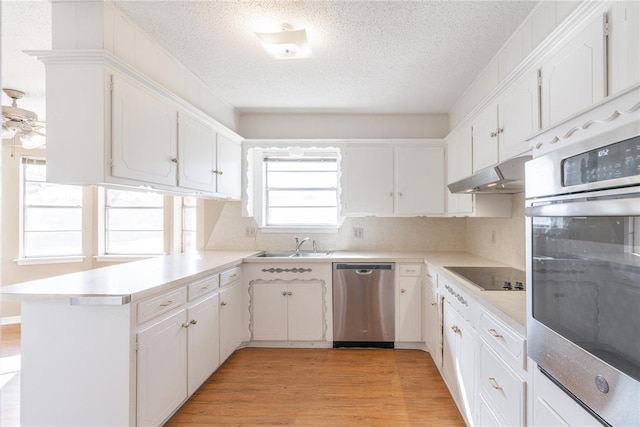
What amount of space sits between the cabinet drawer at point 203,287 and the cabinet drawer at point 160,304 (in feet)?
0.26

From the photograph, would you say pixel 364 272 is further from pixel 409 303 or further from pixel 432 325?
pixel 432 325

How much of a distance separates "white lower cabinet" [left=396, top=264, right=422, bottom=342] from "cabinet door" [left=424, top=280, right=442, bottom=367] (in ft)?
0.26

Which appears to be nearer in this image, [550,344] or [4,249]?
[550,344]

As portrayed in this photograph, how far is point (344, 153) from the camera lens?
11.6ft

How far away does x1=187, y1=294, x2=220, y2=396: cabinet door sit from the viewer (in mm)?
2273

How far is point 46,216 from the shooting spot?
13.6 feet

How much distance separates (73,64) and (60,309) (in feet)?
4.19

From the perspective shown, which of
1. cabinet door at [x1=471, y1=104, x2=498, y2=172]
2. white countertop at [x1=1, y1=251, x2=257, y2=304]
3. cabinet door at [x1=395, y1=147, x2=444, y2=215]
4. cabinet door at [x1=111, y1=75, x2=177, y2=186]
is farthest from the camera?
cabinet door at [x1=395, y1=147, x2=444, y2=215]

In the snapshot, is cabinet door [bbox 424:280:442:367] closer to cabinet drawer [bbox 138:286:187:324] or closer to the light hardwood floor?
the light hardwood floor

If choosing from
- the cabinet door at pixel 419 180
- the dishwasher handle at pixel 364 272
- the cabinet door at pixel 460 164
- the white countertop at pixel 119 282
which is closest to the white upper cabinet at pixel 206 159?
the white countertop at pixel 119 282

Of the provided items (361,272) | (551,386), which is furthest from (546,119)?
(361,272)

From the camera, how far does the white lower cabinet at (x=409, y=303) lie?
10.3 feet

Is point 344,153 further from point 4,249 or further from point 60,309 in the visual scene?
point 4,249

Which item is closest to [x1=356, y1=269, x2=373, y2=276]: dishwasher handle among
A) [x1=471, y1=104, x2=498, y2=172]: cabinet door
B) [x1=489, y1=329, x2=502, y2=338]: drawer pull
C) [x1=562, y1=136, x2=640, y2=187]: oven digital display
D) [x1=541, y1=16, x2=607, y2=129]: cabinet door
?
[x1=471, y1=104, x2=498, y2=172]: cabinet door
